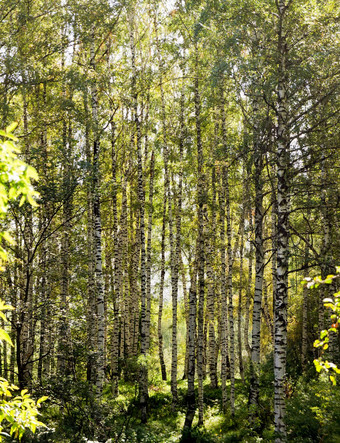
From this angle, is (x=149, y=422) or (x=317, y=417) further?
(x=149, y=422)

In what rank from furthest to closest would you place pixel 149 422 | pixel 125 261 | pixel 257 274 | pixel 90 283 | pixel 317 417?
1. pixel 125 261
2. pixel 90 283
3. pixel 149 422
4. pixel 257 274
5. pixel 317 417

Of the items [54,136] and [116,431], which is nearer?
[116,431]

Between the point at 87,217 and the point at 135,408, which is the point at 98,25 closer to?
the point at 87,217

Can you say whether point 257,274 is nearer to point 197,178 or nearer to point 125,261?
point 197,178

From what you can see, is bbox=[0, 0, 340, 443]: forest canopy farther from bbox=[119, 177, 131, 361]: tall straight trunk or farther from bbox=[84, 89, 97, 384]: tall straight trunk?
bbox=[119, 177, 131, 361]: tall straight trunk

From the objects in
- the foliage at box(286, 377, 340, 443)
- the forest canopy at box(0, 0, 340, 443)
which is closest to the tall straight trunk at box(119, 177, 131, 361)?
the forest canopy at box(0, 0, 340, 443)

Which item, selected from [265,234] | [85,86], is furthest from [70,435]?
[265,234]

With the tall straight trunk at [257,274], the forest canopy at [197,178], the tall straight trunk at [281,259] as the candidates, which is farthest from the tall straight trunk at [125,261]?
the tall straight trunk at [281,259]

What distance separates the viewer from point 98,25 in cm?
1247

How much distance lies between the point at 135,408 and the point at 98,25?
14220 millimetres

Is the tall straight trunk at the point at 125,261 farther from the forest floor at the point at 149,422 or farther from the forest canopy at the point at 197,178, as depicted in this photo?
the forest floor at the point at 149,422

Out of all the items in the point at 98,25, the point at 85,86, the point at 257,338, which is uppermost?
the point at 98,25

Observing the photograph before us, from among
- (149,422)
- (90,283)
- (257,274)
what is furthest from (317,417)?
(90,283)

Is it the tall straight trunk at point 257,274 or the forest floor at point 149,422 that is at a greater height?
the tall straight trunk at point 257,274
